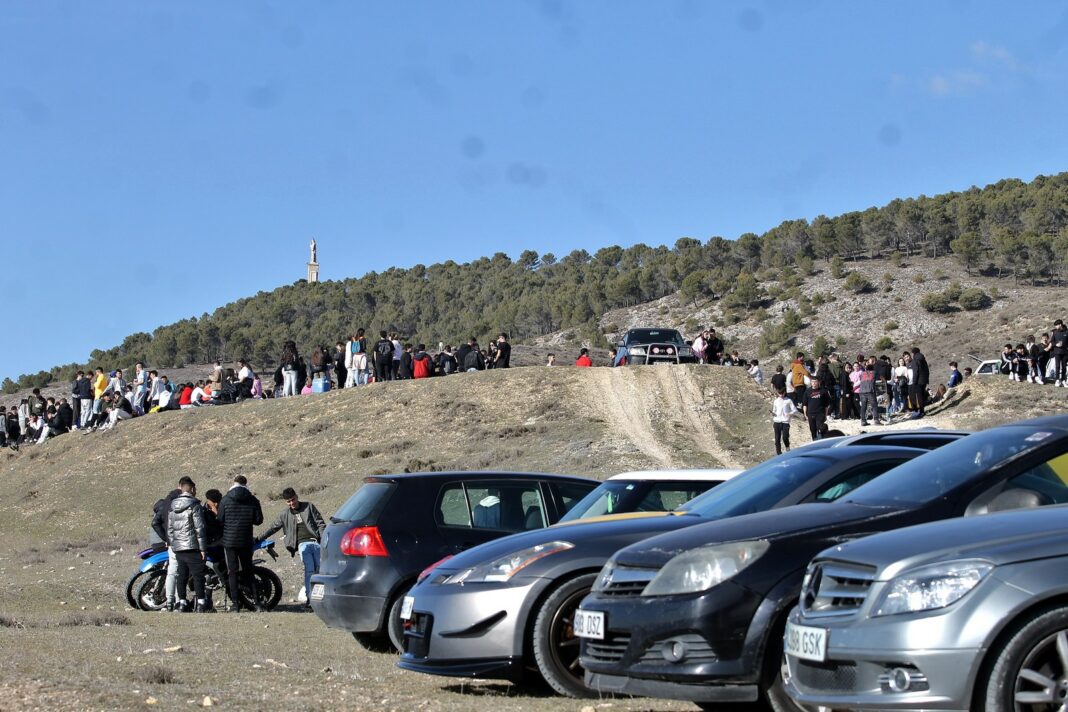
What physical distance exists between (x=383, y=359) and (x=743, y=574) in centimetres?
3447

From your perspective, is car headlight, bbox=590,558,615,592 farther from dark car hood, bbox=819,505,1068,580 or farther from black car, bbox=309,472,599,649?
black car, bbox=309,472,599,649

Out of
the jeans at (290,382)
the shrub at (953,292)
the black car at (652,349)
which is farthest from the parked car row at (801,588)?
the shrub at (953,292)

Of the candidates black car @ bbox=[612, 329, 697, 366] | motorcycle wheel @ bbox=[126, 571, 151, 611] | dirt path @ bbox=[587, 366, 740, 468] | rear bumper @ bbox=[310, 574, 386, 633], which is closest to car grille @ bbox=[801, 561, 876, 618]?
rear bumper @ bbox=[310, 574, 386, 633]

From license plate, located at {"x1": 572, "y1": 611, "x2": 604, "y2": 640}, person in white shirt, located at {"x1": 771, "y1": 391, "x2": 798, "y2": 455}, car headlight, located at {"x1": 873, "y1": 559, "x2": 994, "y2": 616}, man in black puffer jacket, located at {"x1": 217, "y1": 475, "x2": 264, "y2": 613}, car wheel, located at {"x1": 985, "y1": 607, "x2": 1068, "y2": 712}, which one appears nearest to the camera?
car wheel, located at {"x1": 985, "y1": 607, "x2": 1068, "y2": 712}

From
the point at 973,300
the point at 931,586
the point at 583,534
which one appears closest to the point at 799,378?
the point at 583,534

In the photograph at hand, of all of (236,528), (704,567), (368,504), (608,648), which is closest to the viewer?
(704,567)

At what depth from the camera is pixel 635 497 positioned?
34.2 feet

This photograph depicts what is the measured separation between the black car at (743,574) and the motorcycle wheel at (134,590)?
34.5ft

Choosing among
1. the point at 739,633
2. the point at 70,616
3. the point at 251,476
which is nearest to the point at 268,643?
the point at 70,616

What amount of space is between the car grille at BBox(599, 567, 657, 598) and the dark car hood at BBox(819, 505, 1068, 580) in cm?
121

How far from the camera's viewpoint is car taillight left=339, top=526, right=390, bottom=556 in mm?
10969

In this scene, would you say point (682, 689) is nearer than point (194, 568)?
Yes

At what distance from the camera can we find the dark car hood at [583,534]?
8227 millimetres

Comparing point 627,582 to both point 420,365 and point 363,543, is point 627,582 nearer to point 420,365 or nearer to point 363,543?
point 363,543
